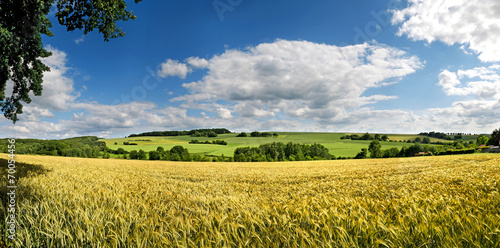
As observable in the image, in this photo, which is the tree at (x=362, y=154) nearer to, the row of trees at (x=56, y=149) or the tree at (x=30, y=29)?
the tree at (x=30, y=29)

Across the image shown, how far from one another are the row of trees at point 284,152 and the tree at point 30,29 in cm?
5913

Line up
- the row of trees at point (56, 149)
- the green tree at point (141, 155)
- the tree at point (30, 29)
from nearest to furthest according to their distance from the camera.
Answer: the tree at point (30, 29), the row of trees at point (56, 149), the green tree at point (141, 155)

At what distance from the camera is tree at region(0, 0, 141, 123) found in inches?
350

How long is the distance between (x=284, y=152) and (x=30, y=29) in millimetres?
77423

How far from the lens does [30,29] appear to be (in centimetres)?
945

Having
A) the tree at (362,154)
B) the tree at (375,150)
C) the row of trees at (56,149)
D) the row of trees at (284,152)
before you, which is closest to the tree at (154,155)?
the row of trees at (56,149)

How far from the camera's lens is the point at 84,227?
12.4ft

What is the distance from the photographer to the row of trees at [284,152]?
7256 cm

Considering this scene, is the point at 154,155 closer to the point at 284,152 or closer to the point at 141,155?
the point at 141,155

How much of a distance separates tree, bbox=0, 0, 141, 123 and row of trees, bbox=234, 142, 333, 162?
59129mm

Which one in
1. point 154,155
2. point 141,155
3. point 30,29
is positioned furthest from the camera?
point 154,155

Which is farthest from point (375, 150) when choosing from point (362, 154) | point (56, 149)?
point (56, 149)

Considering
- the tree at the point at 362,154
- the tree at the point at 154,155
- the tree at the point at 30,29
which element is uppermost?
the tree at the point at 30,29

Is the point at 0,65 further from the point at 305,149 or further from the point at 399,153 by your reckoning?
the point at 399,153
